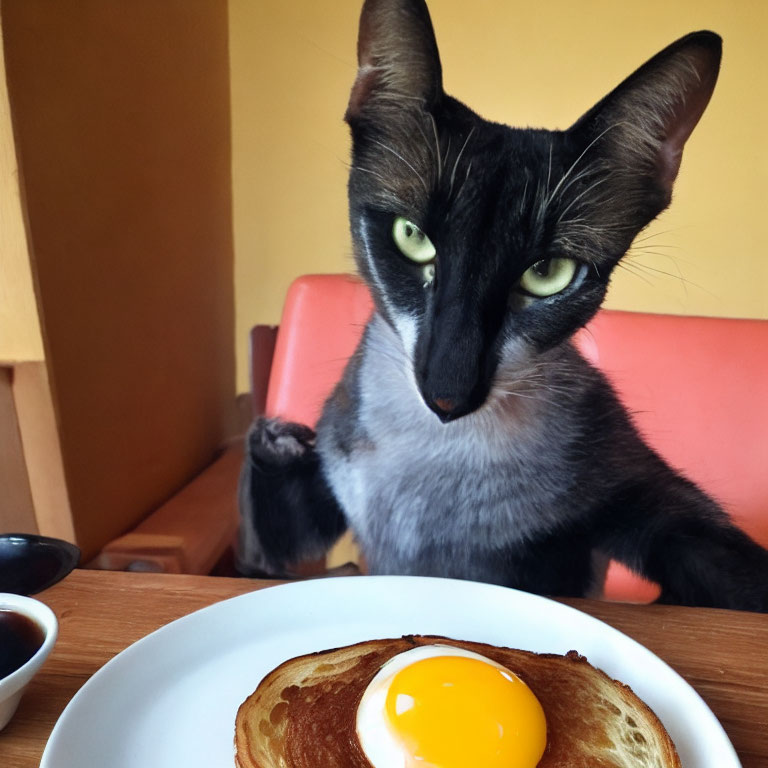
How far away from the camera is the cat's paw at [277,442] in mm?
713

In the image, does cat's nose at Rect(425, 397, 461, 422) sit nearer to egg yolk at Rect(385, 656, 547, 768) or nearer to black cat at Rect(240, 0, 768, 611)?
black cat at Rect(240, 0, 768, 611)

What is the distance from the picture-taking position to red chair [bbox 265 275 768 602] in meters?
Result: 0.66

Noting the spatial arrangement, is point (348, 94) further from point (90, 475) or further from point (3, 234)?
point (90, 475)

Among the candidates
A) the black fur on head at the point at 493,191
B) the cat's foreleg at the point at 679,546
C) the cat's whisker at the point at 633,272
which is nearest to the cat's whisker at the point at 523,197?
the black fur on head at the point at 493,191

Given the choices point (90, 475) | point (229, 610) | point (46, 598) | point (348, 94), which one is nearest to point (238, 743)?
point (229, 610)

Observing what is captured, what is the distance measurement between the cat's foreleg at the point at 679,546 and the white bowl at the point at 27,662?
1.64 feet

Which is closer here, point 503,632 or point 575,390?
point 503,632

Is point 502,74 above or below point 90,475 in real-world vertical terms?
above

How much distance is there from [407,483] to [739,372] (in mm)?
386

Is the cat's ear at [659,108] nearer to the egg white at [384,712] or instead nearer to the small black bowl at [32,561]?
the egg white at [384,712]

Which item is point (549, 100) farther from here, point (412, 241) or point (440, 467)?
point (440, 467)

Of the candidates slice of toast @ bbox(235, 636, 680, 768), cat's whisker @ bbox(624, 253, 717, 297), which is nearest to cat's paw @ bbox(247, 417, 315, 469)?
slice of toast @ bbox(235, 636, 680, 768)

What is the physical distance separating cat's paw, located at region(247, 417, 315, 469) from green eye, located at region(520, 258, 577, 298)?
0.29m

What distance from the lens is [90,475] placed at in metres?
0.71
